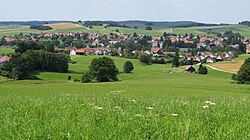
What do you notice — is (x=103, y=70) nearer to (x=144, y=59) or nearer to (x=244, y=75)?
(x=244, y=75)

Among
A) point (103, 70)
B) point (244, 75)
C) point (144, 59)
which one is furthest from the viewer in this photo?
point (144, 59)

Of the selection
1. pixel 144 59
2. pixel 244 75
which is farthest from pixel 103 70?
pixel 144 59

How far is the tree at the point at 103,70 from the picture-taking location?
80.8 metres

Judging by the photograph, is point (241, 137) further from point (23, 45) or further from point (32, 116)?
point (23, 45)

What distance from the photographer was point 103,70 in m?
80.7

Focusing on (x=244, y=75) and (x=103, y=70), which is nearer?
(x=244, y=75)

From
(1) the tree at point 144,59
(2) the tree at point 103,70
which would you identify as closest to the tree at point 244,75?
(2) the tree at point 103,70

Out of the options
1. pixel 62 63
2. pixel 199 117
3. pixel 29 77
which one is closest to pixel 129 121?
pixel 199 117

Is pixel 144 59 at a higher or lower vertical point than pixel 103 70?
lower

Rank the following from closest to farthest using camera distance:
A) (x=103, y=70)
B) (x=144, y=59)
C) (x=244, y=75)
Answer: (x=244, y=75)
(x=103, y=70)
(x=144, y=59)

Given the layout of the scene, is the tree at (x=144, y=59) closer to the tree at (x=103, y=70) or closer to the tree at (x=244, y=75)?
the tree at (x=103, y=70)

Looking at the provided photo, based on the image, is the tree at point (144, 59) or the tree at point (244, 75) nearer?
the tree at point (244, 75)

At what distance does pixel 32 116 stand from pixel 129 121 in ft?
7.36

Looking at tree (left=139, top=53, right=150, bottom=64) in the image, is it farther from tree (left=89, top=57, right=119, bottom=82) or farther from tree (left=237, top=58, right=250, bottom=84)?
tree (left=237, top=58, right=250, bottom=84)
